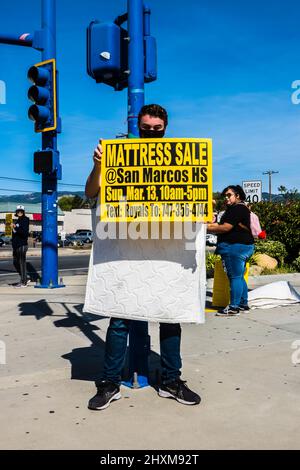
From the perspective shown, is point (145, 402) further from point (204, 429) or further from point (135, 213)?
point (135, 213)

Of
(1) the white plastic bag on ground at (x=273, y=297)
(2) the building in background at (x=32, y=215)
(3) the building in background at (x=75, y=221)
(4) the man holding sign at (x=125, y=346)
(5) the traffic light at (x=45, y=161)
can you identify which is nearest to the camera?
(4) the man holding sign at (x=125, y=346)

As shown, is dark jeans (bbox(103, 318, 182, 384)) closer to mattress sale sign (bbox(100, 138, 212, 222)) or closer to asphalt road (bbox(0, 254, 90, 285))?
mattress sale sign (bbox(100, 138, 212, 222))

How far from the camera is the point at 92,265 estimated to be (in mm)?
3477

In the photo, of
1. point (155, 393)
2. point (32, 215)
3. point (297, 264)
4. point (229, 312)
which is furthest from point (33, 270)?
point (32, 215)

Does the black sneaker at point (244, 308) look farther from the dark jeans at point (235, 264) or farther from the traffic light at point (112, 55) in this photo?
the traffic light at point (112, 55)

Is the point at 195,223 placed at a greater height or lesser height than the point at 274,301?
greater

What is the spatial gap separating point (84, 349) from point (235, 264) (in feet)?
8.16

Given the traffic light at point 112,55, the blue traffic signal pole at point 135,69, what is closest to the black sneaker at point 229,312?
the blue traffic signal pole at point 135,69

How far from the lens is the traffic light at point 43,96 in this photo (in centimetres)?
747

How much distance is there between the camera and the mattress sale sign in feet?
10.5

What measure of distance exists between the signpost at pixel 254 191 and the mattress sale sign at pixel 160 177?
10.5m

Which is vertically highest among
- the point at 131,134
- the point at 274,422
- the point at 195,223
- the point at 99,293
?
the point at 131,134

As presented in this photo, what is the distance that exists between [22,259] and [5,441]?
8.07 m
